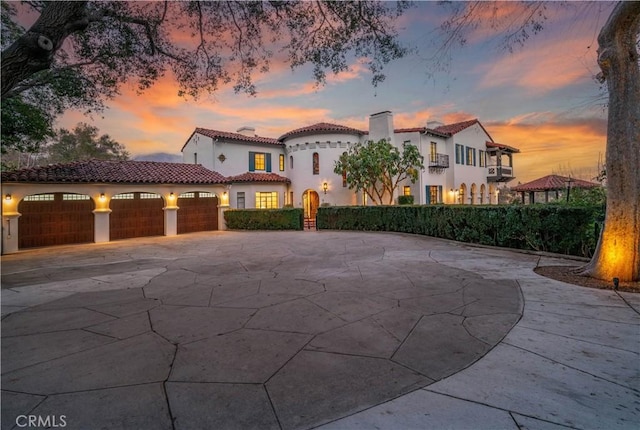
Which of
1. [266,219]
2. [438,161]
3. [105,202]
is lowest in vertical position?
[266,219]

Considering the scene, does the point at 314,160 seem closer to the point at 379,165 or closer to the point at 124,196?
the point at 379,165

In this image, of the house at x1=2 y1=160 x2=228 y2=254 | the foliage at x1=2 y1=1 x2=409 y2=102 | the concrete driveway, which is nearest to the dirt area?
the concrete driveway

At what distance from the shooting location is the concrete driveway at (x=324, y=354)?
7.17 feet

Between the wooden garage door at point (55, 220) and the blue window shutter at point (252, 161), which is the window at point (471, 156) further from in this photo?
the wooden garage door at point (55, 220)

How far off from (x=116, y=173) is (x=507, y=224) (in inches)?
734

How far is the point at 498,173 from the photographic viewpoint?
1137 inches

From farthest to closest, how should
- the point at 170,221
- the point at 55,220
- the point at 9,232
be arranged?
the point at 170,221 < the point at 55,220 < the point at 9,232

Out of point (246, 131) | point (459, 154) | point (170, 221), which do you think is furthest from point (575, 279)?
point (246, 131)

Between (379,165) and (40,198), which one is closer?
(40,198)

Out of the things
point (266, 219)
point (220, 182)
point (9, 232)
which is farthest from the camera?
point (220, 182)

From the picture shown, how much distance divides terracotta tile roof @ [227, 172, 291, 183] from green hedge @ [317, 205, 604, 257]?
1001 cm

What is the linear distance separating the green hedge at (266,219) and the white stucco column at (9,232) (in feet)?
33.7

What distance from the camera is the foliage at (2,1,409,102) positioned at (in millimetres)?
7605

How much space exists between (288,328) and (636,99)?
770cm
